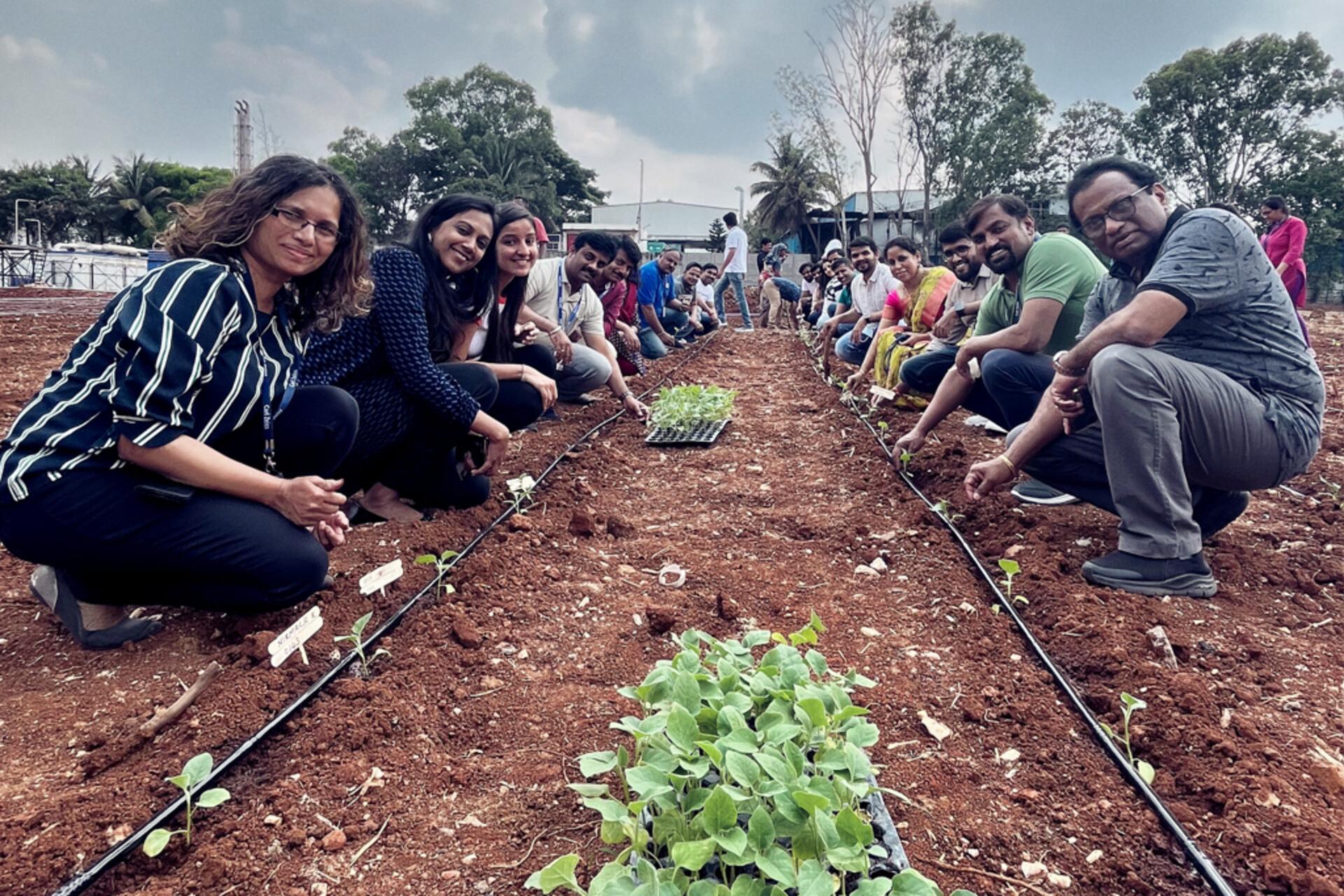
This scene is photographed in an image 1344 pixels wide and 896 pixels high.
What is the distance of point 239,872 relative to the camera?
1.28 metres

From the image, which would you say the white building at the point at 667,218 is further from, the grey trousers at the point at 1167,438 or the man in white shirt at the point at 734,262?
the grey trousers at the point at 1167,438

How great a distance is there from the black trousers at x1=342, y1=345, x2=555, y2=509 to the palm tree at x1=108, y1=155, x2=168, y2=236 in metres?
41.5

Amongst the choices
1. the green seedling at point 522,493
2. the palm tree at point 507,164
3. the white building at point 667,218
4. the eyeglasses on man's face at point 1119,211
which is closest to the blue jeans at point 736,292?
the green seedling at point 522,493

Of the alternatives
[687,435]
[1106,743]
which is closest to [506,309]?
[687,435]

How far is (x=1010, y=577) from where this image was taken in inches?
86.1

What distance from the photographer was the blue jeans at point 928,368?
419cm

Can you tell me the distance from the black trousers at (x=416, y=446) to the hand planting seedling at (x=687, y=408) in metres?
1.41

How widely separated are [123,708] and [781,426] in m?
3.83

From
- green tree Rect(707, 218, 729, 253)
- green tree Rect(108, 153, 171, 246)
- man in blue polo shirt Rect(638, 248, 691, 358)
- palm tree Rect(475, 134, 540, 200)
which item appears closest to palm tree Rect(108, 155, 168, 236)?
green tree Rect(108, 153, 171, 246)

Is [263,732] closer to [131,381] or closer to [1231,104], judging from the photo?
[131,381]

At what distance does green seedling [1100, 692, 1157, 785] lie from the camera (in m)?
1.50

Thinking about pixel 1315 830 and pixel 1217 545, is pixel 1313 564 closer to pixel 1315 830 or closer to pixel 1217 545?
pixel 1217 545

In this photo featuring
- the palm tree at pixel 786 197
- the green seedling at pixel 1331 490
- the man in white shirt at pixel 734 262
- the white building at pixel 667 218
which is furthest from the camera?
the white building at pixel 667 218

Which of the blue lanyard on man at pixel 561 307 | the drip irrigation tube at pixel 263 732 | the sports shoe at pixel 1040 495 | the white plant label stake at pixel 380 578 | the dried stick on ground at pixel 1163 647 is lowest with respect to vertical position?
the drip irrigation tube at pixel 263 732
